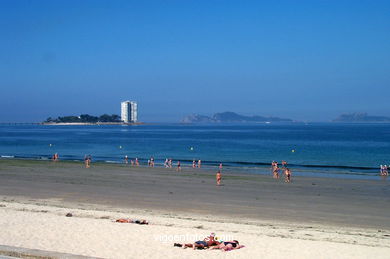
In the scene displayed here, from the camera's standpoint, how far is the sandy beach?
1166 centimetres

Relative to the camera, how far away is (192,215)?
18391 millimetres

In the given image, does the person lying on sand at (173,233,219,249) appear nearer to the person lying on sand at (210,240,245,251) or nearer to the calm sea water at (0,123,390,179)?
the person lying on sand at (210,240,245,251)

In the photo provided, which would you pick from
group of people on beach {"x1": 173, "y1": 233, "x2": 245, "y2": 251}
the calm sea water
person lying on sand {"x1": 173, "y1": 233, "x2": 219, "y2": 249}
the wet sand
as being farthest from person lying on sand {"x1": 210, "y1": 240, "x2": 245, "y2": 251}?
the calm sea water

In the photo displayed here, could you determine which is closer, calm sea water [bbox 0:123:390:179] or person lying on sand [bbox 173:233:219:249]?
person lying on sand [bbox 173:233:219:249]

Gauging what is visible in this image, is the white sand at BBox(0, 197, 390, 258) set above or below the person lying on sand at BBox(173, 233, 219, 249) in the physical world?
below

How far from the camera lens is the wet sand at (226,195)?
18.9 m

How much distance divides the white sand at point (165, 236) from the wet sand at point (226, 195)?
227 centimetres

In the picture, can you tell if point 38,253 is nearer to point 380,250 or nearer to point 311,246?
point 311,246

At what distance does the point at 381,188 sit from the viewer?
28.5 metres

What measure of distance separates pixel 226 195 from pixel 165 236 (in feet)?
38.5

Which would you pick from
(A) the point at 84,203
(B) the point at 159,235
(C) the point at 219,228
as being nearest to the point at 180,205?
(A) the point at 84,203

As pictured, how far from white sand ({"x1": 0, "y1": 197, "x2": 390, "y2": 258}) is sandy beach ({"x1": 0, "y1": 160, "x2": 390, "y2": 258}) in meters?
0.03

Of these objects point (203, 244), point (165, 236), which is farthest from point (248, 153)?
point (203, 244)

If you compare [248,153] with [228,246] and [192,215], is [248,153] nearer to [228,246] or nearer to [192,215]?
[192,215]
